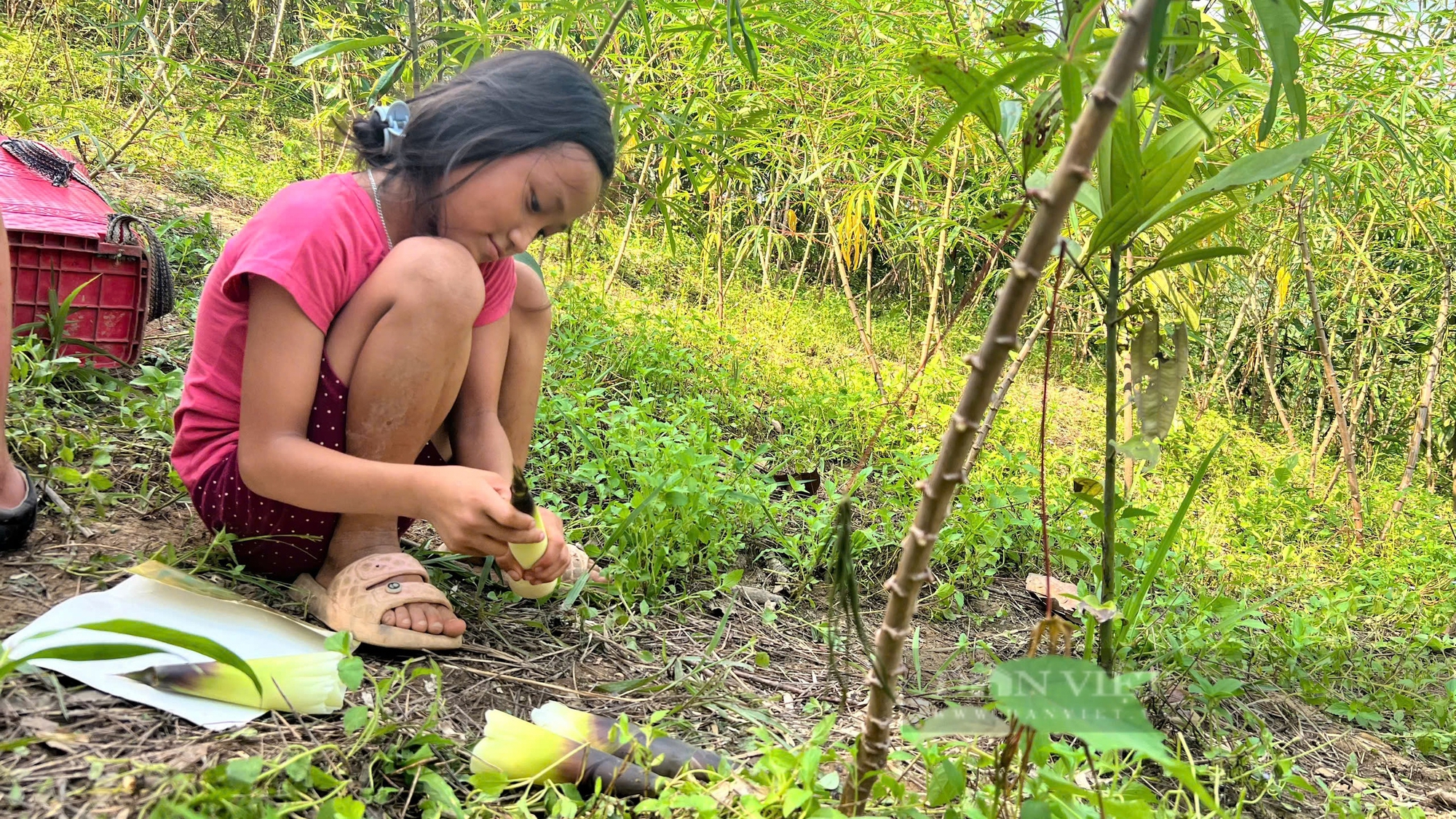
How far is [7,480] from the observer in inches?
48.2

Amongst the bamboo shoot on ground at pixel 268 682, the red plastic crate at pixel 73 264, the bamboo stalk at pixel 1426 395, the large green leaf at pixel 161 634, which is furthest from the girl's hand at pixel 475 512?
the bamboo stalk at pixel 1426 395

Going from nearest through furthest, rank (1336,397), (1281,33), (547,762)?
(1281,33) → (547,762) → (1336,397)

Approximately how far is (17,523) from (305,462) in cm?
41

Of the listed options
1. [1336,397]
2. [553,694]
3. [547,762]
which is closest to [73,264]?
[553,694]

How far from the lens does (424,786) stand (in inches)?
37.4

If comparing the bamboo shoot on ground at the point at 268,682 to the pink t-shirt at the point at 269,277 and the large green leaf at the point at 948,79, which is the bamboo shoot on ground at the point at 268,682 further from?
the large green leaf at the point at 948,79

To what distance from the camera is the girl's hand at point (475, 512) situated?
3.72 feet

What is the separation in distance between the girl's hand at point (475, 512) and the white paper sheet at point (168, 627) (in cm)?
21

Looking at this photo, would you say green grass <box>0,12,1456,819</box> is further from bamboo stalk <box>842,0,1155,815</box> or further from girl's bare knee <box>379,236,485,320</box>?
girl's bare knee <box>379,236,485,320</box>

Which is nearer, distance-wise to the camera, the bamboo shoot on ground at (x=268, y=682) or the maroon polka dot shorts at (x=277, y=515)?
the bamboo shoot on ground at (x=268, y=682)

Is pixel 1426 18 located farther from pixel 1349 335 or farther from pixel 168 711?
pixel 168 711

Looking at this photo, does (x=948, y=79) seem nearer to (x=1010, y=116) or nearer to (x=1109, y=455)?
(x=1010, y=116)

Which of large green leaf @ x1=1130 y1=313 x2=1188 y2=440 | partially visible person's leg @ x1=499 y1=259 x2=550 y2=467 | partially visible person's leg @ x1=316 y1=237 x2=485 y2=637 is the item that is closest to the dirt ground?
partially visible person's leg @ x1=316 y1=237 x2=485 y2=637

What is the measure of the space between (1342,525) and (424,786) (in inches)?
136
